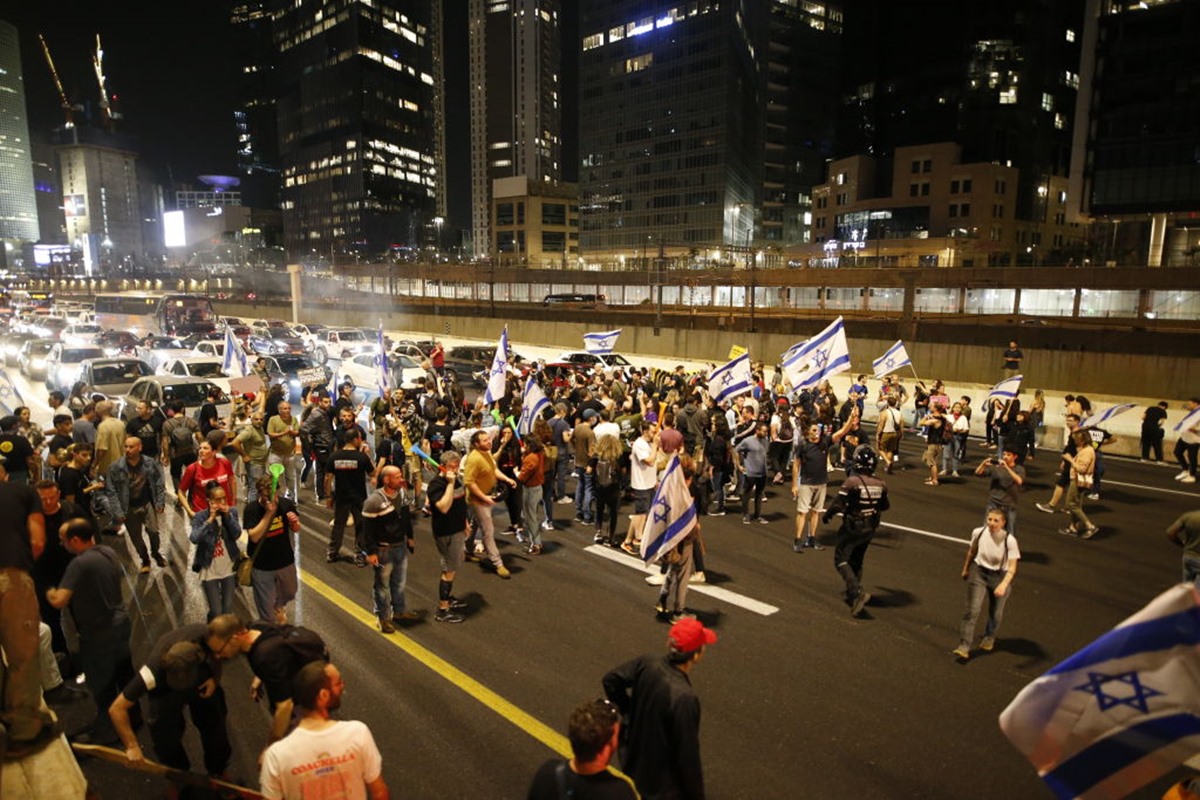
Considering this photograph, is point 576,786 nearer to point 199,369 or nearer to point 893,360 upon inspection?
point 893,360

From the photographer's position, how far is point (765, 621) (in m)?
7.85

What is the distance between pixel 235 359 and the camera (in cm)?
1611

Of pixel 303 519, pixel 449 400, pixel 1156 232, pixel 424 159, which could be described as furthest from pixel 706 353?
pixel 424 159

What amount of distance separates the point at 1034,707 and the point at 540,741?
144 inches

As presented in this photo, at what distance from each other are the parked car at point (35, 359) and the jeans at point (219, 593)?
79.1ft

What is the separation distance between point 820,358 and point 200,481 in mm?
11770

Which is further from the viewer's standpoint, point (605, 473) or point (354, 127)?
point (354, 127)

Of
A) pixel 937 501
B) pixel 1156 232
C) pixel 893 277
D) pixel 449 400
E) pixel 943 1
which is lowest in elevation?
pixel 937 501

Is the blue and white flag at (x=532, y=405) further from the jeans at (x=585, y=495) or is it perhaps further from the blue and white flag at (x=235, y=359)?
the blue and white flag at (x=235, y=359)

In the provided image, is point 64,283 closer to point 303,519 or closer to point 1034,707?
point 303,519

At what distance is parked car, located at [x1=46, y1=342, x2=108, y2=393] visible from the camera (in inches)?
794

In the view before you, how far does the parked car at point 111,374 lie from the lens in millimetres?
16844

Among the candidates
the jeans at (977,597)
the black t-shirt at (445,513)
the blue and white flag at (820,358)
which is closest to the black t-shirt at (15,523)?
the black t-shirt at (445,513)

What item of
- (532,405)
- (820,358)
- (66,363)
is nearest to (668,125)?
(66,363)
